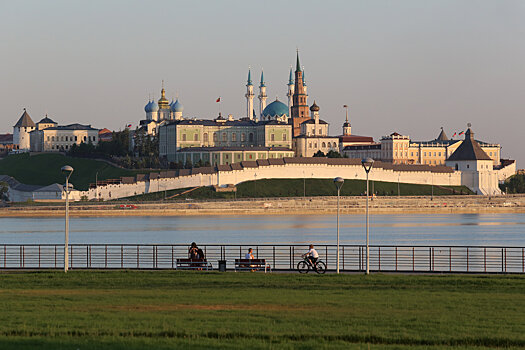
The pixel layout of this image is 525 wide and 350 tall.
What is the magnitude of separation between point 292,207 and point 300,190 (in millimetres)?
8604

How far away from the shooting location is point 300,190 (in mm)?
91562

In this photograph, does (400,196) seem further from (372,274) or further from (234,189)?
(372,274)

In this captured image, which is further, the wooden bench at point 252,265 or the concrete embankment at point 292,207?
the concrete embankment at point 292,207

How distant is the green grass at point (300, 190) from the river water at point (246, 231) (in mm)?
11552

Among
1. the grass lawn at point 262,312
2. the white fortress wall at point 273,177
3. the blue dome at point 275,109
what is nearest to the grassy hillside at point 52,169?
the white fortress wall at point 273,177

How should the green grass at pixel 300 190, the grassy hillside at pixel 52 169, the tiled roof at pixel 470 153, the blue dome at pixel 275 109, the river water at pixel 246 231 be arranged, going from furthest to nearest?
the blue dome at pixel 275 109
the tiled roof at pixel 470 153
the grassy hillside at pixel 52 169
the green grass at pixel 300 190
the river water at pixel 246 231

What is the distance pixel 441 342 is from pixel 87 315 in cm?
474

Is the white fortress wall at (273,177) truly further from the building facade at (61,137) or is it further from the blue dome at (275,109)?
the blue dome at (275,109)

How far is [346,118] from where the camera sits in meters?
145

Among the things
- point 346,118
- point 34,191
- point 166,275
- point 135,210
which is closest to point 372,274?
point 166,275

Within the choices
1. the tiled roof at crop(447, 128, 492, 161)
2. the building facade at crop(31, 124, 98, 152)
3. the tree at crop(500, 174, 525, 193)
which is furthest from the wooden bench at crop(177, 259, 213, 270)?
the building facade at crop(31, 124, 98, 152)

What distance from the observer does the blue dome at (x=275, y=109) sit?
13400cm

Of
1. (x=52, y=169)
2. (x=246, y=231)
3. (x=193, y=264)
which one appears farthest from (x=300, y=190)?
(x=193, y=264)

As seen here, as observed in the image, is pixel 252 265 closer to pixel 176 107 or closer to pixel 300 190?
pixel 300 190
